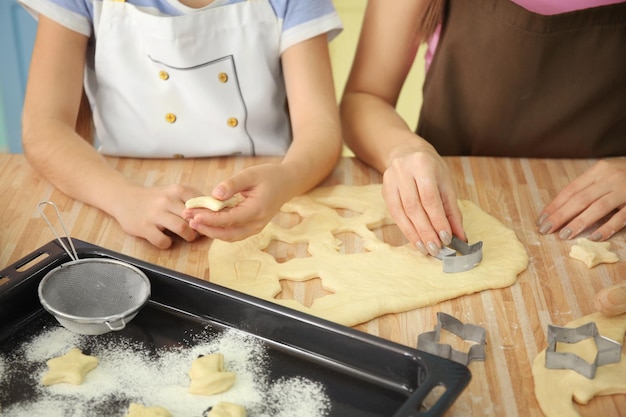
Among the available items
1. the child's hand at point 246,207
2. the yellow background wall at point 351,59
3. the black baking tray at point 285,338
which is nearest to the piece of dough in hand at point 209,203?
the child's hand at point 246,207

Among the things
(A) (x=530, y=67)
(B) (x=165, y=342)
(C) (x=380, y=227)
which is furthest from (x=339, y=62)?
(B) (x=165, y=342)

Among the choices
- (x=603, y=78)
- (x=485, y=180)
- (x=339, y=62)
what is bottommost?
(x=339, y=62)

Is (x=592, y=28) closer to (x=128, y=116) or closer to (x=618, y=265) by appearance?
(x=618, y=265)

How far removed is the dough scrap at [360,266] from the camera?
1.01m

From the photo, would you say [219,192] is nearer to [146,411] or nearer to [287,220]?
[287,220]

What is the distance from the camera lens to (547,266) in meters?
1.10

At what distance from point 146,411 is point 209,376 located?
8cm

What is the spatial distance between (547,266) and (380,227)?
0.84ft

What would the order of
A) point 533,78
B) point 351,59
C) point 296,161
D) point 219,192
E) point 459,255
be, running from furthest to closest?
point 351,59 < point 533,78 < point 296,161 < point 459,255 < point 219,192

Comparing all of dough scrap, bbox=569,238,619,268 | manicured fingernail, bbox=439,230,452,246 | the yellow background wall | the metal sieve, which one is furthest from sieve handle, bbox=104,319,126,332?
the yellow background wall

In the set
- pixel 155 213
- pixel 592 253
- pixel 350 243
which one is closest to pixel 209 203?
pixel 155 213

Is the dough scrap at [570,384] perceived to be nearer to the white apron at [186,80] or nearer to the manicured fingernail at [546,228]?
the manicured fingernail at [546,228]

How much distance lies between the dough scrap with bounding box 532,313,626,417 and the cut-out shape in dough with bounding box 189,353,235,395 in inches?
13.7

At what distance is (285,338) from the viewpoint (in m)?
0.90
